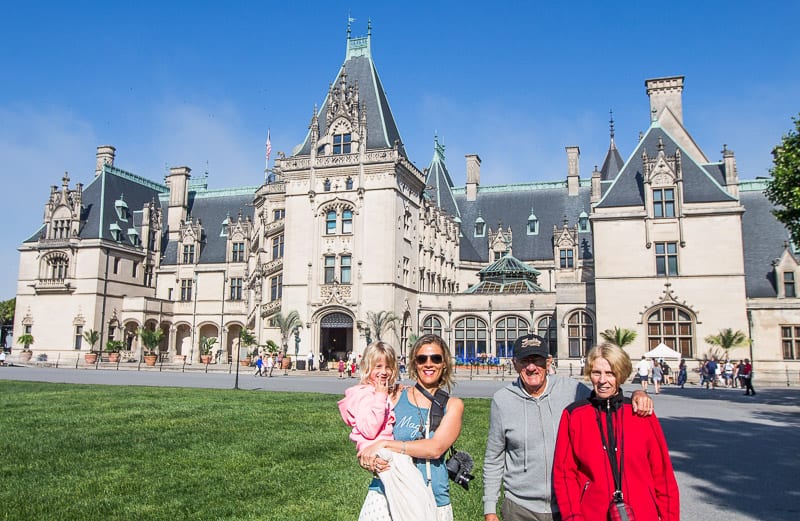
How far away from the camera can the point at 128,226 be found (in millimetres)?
57062

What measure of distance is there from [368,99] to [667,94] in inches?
876

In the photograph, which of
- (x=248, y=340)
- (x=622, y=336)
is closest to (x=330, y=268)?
(x=248, y=340)

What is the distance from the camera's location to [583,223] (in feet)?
175

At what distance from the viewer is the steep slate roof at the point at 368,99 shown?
44406 mm

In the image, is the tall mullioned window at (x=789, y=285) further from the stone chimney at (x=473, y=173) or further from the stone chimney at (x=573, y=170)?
the stone chimney at (x=473, y=173)

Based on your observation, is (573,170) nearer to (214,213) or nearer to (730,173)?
(730,173)

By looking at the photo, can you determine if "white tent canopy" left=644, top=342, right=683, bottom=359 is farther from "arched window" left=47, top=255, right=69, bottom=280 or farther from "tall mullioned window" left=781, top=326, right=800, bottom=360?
"arched window" left=47, top=255, right=69, bottom=280

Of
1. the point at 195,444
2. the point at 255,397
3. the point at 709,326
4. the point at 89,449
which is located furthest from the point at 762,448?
the point at 709,326

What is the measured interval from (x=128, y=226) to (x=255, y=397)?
43.0 metres

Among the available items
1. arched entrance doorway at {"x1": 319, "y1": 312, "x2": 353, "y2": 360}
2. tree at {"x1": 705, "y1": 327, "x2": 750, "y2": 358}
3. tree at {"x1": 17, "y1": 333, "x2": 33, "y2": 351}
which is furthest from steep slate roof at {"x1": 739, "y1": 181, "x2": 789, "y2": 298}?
tree at {"x1": 17, "y1": 333, "x2": 33, "y2": 351}

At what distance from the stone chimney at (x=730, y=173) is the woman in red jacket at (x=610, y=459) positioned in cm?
3827

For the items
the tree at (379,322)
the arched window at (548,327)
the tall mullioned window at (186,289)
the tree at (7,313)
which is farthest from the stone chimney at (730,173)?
the tree at (7,313)

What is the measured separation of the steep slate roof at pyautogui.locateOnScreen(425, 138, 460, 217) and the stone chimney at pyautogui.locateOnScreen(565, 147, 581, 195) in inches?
398

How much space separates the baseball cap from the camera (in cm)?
443
